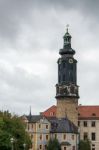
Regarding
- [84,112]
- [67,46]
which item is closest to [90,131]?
[84,112]

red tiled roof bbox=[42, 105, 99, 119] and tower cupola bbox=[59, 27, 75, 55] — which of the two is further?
red tiled roof bbox=[42, 105, 99, 119]

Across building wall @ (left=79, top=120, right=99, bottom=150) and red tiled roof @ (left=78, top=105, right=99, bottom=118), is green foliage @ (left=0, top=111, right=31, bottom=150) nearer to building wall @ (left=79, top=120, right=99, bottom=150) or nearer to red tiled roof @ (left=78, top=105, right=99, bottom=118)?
building wall @ (left=79, top=120, right=99, bottom=150)

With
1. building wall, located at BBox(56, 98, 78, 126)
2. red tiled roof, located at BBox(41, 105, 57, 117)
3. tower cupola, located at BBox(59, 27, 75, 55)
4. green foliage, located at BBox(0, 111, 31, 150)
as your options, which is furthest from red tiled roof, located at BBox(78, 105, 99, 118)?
green foliage, located at BBox(0, 111, 31, 150)

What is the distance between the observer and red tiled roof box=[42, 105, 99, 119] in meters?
128

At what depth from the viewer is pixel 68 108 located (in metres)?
124

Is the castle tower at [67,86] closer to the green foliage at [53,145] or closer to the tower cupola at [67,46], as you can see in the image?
→ the tower cupola at [67,46]

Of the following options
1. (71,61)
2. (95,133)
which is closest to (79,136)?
(95,133)

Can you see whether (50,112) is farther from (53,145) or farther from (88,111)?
(53,145)

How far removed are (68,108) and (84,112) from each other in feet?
21.9

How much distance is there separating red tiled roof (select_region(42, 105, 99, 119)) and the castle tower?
13.1 ft

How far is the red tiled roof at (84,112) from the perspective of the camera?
128m

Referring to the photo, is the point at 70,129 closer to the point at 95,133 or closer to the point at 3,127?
the point at 95,133

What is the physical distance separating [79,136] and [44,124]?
10972 mm

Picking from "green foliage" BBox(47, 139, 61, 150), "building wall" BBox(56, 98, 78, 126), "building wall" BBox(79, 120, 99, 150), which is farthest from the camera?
"building wall" BBox(79, 120, 99, 150)
